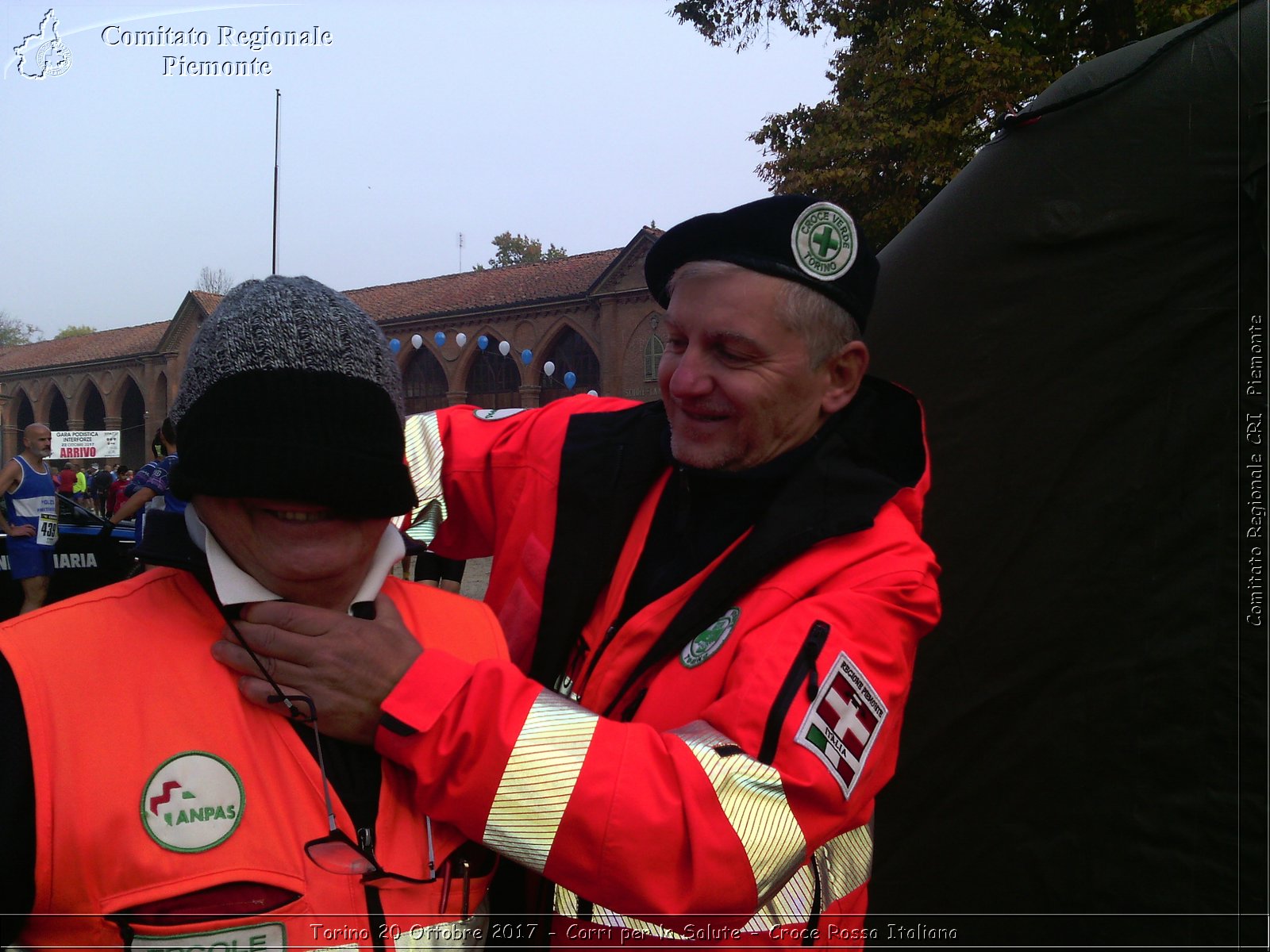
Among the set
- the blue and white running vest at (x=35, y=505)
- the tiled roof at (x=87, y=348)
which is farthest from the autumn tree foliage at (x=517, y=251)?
the blue and white running vest at (x=35, y=505)

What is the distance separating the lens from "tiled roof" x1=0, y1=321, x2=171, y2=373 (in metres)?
38.5

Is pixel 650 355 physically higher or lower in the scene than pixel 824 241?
higher

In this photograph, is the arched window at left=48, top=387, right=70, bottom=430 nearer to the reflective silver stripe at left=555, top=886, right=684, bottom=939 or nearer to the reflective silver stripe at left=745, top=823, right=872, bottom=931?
the reflective silver stripe at left=555, top=886, right=684, bottom=939

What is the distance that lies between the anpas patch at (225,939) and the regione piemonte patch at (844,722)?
29.5 inches

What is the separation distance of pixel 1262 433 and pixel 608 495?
1.63 meters

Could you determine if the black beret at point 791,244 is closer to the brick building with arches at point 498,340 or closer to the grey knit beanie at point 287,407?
the grey knit beanie at point 287,407

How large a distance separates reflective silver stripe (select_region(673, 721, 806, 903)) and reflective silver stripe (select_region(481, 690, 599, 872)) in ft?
0.62

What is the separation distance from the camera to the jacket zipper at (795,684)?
4.40ft

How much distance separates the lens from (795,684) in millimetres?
1382

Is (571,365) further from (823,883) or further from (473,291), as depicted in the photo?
(823,883)

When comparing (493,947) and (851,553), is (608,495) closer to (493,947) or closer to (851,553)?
(851,553)

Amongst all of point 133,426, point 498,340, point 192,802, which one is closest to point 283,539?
point 192,802

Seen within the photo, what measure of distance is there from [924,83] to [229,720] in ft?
37.3

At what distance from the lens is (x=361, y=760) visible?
125 cm
